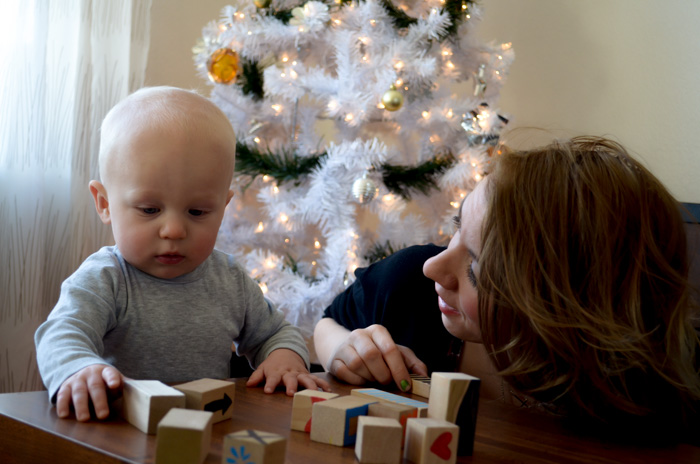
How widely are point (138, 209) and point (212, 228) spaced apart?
10 cm

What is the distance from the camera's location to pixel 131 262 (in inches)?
33.8

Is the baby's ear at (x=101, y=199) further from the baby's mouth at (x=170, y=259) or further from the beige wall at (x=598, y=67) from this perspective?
the beige wall at (x=598, y=67)

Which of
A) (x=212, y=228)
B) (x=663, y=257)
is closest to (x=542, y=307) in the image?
(x=663, y=257)

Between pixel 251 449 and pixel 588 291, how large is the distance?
462 millimetres

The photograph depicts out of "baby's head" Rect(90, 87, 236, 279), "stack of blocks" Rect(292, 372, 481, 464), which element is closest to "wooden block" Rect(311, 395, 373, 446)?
"stack of blocks" Rect(292, 372, 481, 464)

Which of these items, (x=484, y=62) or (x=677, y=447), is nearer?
(x=677, y=447)

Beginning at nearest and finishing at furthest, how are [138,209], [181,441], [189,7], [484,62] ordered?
[181,441]
[138,209]
[484,62]
[189,7]

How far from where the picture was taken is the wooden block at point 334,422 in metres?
0.54

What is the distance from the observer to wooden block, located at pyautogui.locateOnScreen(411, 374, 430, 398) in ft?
2.65

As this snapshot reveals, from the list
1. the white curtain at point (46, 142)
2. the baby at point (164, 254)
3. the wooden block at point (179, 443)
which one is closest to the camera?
the wooden block at point (179, 443)

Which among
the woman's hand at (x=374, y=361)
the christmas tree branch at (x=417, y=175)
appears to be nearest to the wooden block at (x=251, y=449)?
the woman's hand at (x=374, y=361)

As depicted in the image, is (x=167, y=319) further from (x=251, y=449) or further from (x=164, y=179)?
(x=251, y=449)

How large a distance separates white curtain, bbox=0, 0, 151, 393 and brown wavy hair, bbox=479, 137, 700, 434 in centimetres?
142

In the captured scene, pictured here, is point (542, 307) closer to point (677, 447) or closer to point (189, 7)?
point (677, 447)
